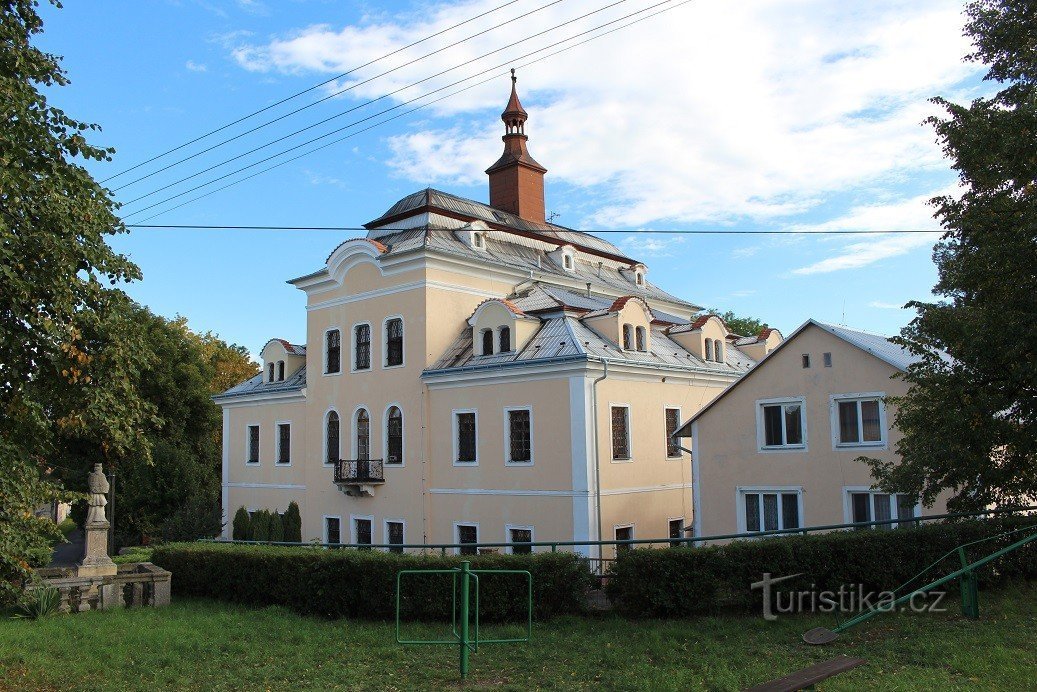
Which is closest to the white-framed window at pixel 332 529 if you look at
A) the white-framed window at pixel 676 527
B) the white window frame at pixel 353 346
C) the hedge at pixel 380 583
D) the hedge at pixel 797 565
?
the white window frame at pixel 353 346

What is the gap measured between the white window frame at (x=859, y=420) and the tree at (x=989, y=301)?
7134 millimetres

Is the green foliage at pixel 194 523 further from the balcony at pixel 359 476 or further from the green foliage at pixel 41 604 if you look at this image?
the green foliage at pixel 41 604

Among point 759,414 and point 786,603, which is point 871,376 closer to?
point 759,414

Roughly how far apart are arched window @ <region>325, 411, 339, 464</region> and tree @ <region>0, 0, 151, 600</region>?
21817 mm

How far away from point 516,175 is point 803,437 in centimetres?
2133

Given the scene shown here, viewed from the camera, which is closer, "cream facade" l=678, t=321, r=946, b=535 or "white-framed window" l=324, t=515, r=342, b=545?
"cream facade" l=678, t=321, r=946, b=535

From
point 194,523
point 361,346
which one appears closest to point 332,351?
point 361,346

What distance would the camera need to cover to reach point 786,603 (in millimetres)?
12328

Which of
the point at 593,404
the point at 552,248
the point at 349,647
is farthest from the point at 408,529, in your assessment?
the point at 349,647

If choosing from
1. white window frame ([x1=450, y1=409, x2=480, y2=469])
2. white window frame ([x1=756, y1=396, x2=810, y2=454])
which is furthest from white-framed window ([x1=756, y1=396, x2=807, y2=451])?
white window frame ([x1=450, y1=409, x2=480, y2=469])

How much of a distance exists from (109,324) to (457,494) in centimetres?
1865

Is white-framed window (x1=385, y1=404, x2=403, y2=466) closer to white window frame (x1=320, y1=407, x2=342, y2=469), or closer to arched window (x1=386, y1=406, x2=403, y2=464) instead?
arched window (x1=386, y1=406, x2=403, y2=464)

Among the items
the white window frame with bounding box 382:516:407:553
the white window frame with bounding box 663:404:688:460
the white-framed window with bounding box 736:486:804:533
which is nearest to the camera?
the white-framed window with bounding box 736:486:804:533

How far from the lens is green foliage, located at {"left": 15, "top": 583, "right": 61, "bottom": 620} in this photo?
599 inches
